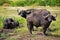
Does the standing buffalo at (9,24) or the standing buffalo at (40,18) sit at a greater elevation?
the standing buffalo at (40,18)

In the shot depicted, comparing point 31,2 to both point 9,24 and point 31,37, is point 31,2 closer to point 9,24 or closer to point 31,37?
point 9,24

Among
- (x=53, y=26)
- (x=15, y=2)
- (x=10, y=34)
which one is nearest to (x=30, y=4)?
(x=15, y=2)

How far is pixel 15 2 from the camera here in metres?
21.2

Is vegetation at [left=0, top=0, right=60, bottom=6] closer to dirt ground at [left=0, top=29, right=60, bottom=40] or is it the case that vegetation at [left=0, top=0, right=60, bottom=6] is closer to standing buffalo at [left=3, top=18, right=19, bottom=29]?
standing buffalo at [left=3, top=18, right=19, bottom=29]

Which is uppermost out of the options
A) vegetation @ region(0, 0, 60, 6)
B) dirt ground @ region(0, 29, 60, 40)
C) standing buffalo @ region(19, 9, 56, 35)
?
standing buffalo @ region(19, 9, 56, 35)

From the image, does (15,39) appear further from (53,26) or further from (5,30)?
(53,26)

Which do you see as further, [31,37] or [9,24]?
[9,24]

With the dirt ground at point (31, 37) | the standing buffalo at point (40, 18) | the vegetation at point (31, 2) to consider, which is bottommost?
the vegetation at point (31, 2)

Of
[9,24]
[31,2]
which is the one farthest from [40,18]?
[31,2]

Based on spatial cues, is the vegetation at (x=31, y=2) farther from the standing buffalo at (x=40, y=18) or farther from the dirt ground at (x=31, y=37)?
the standing buffalo at (x=40, y=18)

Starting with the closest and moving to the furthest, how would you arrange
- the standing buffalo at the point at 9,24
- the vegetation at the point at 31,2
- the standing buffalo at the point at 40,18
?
the standing buffalo at the point at 40,18 → the standing buffalo at the point at 9,24 → the vegetation at the point at 31,2

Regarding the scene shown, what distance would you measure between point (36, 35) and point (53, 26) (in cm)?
210

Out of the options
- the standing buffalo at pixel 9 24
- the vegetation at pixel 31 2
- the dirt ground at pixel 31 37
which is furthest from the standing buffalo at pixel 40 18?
the vegetation at pixel 31 2

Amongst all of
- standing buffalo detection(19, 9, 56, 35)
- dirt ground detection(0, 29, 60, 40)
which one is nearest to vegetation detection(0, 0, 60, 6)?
dirt ground detection(0, 29, 60, 40)
